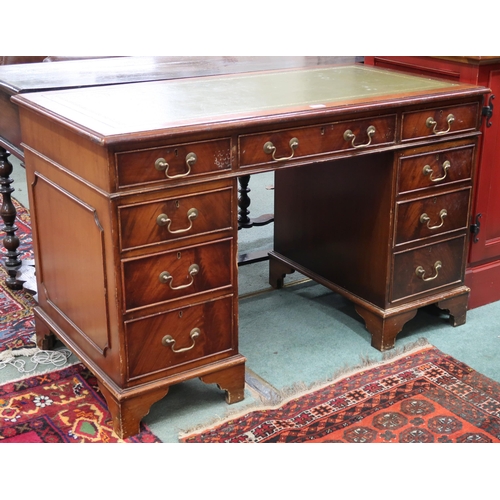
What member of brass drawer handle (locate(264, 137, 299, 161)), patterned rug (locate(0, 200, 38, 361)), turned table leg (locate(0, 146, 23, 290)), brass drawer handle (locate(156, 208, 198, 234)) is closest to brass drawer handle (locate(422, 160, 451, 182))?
brass drawer handle (locate(264, 137, 299, 161))

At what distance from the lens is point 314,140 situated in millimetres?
2514

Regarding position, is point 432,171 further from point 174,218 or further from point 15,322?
point 15,322

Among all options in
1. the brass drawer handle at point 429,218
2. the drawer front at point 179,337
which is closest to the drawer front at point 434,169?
the brass drawer handle at point 429,218

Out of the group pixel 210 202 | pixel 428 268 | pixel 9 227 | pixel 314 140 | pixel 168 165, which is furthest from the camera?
pixel 9 227

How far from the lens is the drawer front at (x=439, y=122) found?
8.96 feet

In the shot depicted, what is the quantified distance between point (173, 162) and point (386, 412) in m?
1.11

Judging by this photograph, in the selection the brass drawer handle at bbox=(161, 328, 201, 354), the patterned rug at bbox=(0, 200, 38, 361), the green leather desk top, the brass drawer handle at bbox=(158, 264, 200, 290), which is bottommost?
the patterned rug at bbox=(0, 200, 38, 361)

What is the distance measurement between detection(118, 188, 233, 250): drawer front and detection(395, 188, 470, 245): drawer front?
77 centimetres

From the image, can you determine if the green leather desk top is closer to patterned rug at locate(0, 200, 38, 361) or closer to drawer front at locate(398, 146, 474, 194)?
drawer front at locate(398, 146, 474, 194)

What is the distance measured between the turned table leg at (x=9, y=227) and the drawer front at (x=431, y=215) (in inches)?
67.5

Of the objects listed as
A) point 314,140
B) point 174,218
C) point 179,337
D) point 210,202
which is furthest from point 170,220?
point 314,140

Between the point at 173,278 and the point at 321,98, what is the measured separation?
83 centimetres

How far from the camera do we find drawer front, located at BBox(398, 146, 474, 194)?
9.17ft
